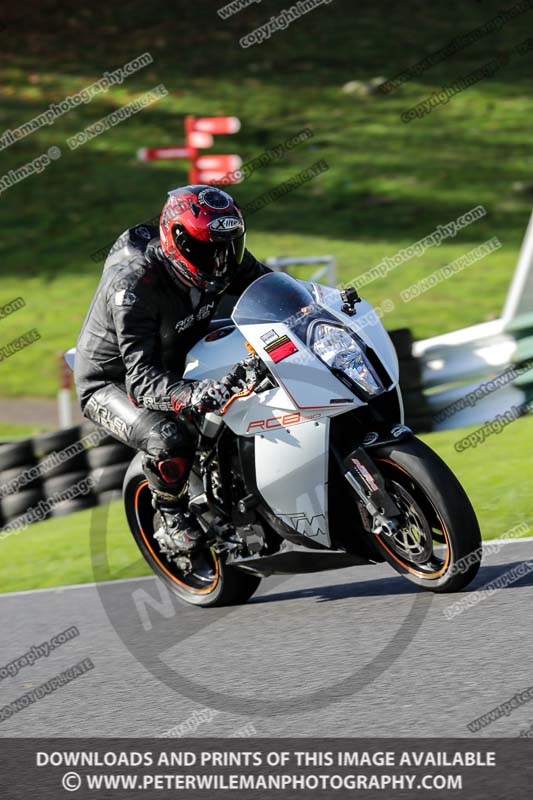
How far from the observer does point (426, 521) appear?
5312mm

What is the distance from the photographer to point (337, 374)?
17.6 ft

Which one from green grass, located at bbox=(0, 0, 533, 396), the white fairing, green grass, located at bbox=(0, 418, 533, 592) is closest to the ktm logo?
the white fairing

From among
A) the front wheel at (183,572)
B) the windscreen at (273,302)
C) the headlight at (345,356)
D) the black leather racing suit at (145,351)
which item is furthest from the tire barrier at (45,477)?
the headlight at (345,356)

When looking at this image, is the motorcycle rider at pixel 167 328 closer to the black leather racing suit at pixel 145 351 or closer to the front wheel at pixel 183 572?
the black leather racing suit at pixel 145 351

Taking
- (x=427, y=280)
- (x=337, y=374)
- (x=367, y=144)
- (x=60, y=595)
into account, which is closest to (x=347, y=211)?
(x=367, y=144)

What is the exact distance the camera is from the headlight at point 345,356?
17.5ft

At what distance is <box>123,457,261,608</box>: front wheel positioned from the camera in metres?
6.30

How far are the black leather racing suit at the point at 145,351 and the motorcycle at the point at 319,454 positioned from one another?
161mm

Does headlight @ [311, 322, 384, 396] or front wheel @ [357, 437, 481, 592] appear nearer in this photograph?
front wheel @ [357, 437, 481, 592]

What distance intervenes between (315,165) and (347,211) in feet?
7.72

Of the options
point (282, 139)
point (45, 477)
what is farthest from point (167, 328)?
point (282, 139)

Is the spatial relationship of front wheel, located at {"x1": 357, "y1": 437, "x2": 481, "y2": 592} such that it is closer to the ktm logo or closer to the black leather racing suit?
the ktm logo

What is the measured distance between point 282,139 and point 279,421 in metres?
19.8

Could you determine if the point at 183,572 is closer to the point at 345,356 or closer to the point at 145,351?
the point at 145,351
